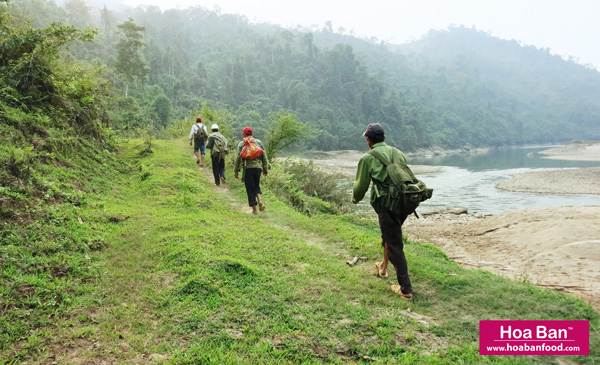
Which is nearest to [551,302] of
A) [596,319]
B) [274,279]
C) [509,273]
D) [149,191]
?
[596,319]

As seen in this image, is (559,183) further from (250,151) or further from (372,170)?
(372,170)

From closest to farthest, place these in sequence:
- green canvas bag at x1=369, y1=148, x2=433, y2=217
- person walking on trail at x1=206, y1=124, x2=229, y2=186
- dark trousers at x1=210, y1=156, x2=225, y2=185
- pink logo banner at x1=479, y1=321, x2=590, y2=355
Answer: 1. pink logo banner at x1=479, y1=321, x2=590, y2=355
2. green canvas bag at x1=369, y1=148, x2=433, y2=217
3. person walking on trail at x1=206, y1=124, x2=229, y2=186
4. dark trousers at x1=210, y1=156, x2=225, y2=185

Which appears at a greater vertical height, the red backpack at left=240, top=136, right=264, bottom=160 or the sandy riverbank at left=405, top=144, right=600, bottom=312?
the red backpack at left=240, top=136, right=264, bottom=160

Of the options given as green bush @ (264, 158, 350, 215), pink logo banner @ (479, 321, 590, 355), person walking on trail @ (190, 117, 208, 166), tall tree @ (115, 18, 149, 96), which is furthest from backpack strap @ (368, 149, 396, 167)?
tall tree @ (115, 18, 149, 96)

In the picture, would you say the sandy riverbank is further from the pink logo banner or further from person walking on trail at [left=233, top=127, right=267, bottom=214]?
person walking on trail at [left=233, top=127, right=267, bottom=214]

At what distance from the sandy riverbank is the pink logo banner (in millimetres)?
920

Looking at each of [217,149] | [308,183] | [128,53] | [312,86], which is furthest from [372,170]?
[312,86]

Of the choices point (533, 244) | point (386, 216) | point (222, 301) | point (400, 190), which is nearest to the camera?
point (222, 301)

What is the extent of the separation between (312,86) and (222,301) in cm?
9431

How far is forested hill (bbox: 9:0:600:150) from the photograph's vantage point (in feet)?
210

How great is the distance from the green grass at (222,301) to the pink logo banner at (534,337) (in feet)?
0.32

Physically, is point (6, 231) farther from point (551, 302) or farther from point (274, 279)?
point (551, 302)

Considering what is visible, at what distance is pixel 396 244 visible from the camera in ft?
13.9

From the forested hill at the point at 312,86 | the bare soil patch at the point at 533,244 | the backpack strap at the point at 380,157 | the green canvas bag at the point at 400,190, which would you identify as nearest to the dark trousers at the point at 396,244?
the green canvas bag at the point at 400,190
